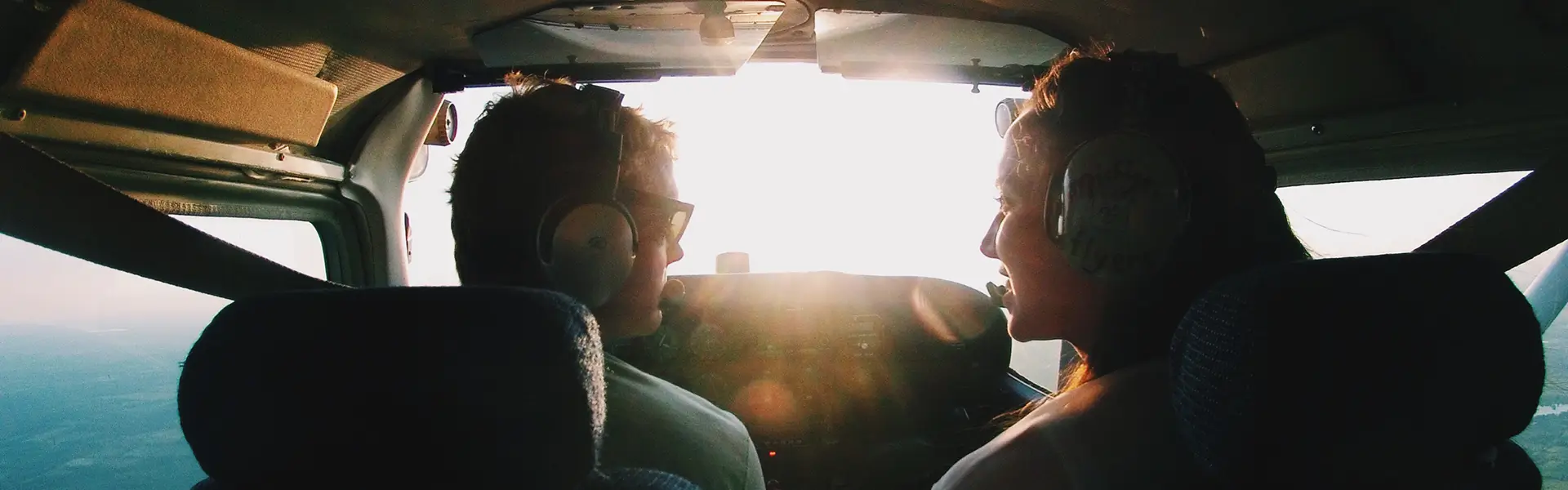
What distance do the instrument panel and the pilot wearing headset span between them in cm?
210

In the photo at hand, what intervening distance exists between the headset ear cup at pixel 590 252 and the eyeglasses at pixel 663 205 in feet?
0.81

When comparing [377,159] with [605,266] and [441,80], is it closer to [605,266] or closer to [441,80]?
[441,80]

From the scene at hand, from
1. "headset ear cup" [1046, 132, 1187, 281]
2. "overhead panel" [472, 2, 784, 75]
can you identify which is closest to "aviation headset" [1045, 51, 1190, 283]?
"headset ear cup" [1046, 132, 1187, 281]

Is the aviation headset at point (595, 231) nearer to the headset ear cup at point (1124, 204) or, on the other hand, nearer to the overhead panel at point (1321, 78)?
the headset ear cup at point (1124, 204)

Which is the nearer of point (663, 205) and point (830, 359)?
point (663, 205)

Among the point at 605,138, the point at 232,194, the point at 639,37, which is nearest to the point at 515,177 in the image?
the point at 605,138

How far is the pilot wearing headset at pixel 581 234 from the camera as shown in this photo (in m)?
1.38

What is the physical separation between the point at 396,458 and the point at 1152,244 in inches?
37.8

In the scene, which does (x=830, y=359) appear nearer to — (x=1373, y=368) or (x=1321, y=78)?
(x=1321, y=78)

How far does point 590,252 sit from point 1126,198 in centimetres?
88

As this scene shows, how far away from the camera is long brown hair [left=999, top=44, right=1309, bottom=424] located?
1.15 m

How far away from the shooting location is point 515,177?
1485mm

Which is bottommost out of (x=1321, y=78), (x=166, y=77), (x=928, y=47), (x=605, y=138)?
(x=605, y=138)

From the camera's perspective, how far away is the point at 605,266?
1416 millimetres
